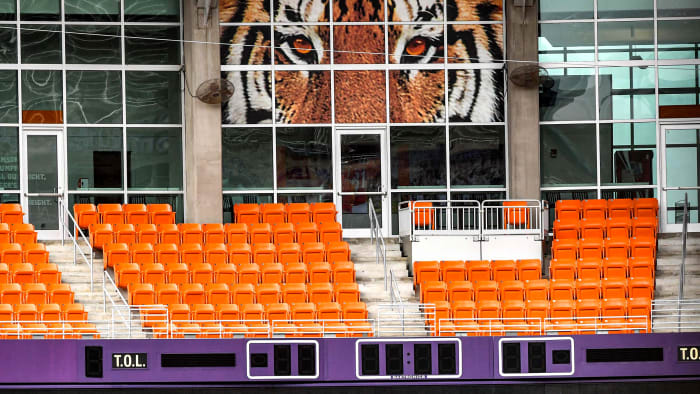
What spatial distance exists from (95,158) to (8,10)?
131 inches

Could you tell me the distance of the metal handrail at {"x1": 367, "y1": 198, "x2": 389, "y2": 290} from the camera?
18469mm

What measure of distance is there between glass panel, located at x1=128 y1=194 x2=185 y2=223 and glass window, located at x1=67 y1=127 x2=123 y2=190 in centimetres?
39

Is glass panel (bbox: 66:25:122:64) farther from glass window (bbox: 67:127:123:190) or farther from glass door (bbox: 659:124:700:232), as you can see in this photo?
glass door (bbox: 659:124:700:232)

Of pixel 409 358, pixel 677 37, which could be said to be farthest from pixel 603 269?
pixel 677 37

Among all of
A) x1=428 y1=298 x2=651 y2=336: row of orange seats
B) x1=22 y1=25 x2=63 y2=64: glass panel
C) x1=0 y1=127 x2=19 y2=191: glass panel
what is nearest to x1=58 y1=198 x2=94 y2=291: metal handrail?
x1=0 y1=127 x2=19 y2=191: glass panel

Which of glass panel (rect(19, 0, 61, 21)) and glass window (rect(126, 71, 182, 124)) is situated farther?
glass window (rect(126, 71, 182, 124))

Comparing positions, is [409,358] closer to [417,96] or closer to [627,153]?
[417,96]

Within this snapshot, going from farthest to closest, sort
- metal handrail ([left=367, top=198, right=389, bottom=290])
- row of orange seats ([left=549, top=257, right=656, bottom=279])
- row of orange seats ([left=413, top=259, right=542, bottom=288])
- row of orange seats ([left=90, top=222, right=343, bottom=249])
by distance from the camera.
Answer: row of orange seats ([left=90, top=222, right=343, bottom=249]) < metal handrail ([left=367, top=198, right=389, bottom=290]) < row of orange seats ([left=413, top=259, right=542, bottom=288]) < row of orange seats ([left=549, top=257, right=656, bottom=279])

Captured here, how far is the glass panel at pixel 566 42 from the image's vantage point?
2136 centimetres

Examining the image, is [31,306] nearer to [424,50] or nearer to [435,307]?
[435,307]

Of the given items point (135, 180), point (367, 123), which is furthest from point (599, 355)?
point (135, 180)

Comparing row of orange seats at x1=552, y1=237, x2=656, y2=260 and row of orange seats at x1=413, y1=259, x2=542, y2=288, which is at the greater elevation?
row of orange seats at x1=552, y1=237, x2=656, y2=260

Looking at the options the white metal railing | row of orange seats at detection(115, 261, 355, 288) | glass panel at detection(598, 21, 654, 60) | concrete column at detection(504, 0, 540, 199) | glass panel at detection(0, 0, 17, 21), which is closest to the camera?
row of orange seats at detection(115, 261, 355, 288)

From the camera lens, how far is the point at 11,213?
19594 millimetres
